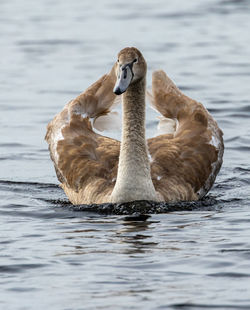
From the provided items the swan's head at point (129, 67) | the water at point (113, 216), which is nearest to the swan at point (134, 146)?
the swan's head at point (129, 67)

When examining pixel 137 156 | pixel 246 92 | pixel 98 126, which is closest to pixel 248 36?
pixel 246 92

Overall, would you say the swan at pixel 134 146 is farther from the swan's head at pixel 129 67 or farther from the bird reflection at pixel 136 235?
the bird reflection at pixel 136 235

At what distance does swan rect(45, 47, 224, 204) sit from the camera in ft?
37.9

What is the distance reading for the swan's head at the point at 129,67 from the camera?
11062 mm

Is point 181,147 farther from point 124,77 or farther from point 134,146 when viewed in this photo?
point 124,77

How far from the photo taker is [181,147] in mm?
12641

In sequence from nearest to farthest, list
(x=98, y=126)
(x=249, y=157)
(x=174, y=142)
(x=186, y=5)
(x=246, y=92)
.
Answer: (x=174, y=142), (x=98, y=126), (x=249, y=157), (x=246, y=92), (x=186, y=5)

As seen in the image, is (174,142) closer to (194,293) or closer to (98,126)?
(98,126)

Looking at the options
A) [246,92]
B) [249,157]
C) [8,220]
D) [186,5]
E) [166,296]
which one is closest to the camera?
[166,296]

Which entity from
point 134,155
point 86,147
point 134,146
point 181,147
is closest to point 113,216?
point 134,155

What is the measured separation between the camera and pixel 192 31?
26.1 meters

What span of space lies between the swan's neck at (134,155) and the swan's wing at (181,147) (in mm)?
419

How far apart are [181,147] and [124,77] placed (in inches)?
74.4

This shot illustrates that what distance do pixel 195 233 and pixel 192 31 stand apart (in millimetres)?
16062
